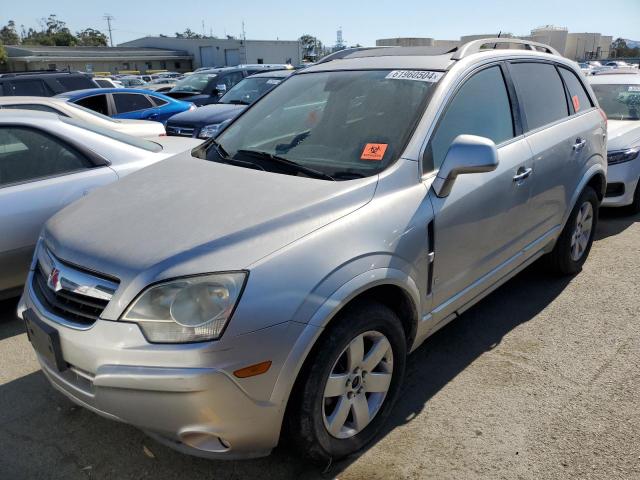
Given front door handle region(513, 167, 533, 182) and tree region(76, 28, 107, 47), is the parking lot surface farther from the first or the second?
tree region(76, 28, 107, 47)

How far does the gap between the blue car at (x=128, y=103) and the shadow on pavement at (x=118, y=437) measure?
7935 mm

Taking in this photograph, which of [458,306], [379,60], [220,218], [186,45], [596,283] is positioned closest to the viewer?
[220,218]

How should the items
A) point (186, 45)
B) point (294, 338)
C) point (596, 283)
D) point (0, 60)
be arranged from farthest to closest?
point (186, 45)
point (0, 60)
point (596, 283)
point (294, 338)

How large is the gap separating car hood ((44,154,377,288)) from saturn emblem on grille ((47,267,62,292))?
74mm

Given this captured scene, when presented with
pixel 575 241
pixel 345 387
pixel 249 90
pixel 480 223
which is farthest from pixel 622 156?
pixel 249 90

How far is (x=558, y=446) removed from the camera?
99.9 inches

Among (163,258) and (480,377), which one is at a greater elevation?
(163,258)

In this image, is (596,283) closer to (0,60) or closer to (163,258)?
(163,258)

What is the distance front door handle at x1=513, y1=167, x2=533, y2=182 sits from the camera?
320 cm

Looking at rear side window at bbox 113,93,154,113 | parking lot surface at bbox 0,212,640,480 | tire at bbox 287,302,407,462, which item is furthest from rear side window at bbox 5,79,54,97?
tire at bbox 287,302,407,462

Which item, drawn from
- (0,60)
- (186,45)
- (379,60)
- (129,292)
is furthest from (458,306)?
(186,45)

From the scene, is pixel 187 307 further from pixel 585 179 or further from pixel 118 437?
pixel 585 179

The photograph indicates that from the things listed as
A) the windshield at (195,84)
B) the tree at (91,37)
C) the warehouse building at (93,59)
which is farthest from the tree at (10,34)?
the windshield at (195,84)

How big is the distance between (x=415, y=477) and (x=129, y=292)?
4.86ft
